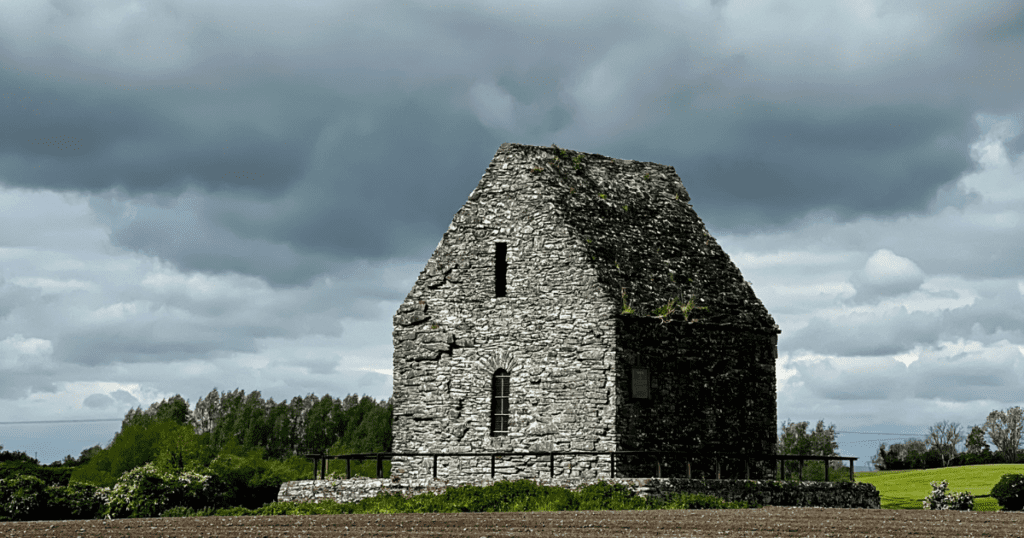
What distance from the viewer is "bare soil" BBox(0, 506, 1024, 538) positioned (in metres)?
16.0

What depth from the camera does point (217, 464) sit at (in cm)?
3844

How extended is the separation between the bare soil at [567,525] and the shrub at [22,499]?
4665mm

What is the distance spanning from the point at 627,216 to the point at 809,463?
124ft

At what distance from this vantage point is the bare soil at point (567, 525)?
1600 centimetres

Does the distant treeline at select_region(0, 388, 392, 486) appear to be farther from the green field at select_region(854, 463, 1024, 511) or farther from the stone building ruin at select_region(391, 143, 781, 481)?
the green field at select_region(854, 463, 1024, 511)

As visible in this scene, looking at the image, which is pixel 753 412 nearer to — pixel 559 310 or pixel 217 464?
pixel 559 310

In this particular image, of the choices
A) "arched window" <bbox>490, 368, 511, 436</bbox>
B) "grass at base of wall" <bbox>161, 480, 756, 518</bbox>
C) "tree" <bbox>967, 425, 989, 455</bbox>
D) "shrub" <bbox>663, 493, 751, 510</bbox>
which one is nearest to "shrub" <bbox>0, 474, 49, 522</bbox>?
"grass at base of wall" <bbox>161, 480, 756, 518</bbox>

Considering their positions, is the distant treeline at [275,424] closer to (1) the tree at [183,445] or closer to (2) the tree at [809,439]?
(1) the tree at [183,445]

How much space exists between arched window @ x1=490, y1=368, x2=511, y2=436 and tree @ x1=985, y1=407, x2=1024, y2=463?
57.5 m

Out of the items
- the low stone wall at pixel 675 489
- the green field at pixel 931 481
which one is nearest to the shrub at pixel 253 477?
the low stone wall at pixel 675 489

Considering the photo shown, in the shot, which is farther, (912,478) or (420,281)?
(912,478)

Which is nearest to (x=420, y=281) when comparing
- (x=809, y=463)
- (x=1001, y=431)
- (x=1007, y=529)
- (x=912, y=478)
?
(x=1007, y=529)

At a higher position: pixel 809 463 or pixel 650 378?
pixel 650 378

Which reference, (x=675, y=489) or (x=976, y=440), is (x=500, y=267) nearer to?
(x=675, y=489)
